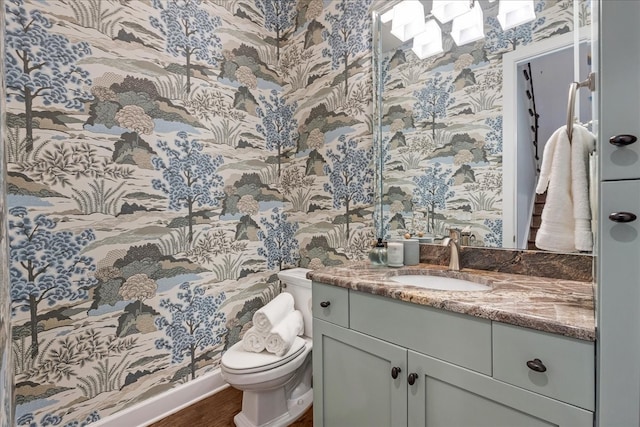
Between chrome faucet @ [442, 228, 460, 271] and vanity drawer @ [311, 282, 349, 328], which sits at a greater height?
Result: chrome faucet @ [442, 228, 460, 271]

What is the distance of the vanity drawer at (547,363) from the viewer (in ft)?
2.36

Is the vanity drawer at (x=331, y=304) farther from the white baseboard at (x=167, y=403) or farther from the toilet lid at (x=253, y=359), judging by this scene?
the white baseboard at (x=167, y=403)

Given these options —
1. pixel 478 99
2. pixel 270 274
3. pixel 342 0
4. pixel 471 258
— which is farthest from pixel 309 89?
pixel 471 258

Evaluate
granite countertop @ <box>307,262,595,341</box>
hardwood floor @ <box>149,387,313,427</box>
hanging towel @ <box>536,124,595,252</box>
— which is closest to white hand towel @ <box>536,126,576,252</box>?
hanging towel @ <box>536,124,595,252</box>

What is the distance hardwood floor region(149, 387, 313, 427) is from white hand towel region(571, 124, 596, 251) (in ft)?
5.17

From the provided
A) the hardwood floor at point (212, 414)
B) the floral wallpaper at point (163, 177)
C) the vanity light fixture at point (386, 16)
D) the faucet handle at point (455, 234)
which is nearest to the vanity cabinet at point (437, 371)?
the faucet handle at point (455, 234)

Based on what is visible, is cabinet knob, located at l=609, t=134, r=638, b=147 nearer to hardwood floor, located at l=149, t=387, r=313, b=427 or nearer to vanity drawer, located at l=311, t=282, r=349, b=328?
vanity drawer, located at l=311, t=282, r=349, b=328

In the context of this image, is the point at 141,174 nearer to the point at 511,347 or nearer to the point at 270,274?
the point at 270,274

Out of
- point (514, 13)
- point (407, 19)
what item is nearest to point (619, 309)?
point (514, 13)

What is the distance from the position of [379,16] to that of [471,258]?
4.80 ft

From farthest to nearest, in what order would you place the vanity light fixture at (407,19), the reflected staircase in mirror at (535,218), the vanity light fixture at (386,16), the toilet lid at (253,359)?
the vanity light fixture at (386,16) < the vanity light fixture at (407,19) < the toilet lid at (253,359) < the reflected staircase in mirror at (535,218)

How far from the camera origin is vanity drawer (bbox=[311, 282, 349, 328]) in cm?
126

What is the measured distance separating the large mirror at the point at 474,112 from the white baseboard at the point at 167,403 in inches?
56.7

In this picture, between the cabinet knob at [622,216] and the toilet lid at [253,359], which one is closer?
the cabinet knob at [622,216]
